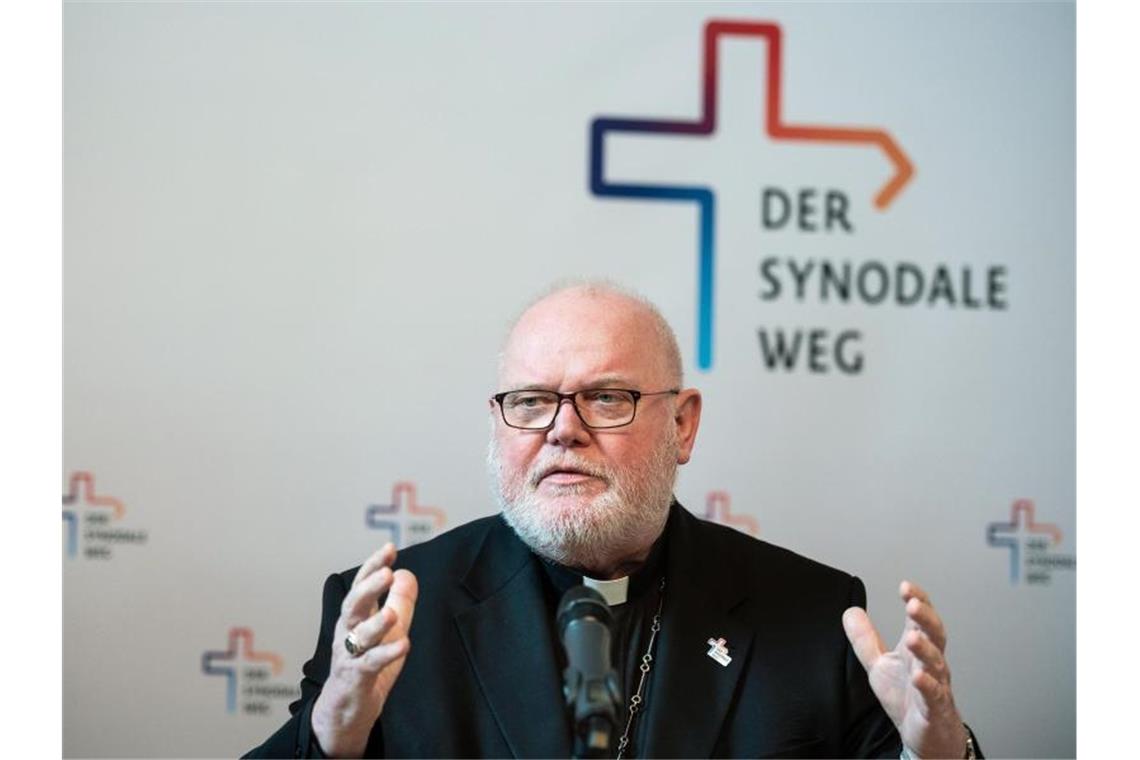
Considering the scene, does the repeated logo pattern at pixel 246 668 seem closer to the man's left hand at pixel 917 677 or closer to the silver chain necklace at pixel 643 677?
the silver chain necklace at pixel 643 677

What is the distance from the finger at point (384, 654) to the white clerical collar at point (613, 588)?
86cm

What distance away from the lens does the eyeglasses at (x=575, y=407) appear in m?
2.92

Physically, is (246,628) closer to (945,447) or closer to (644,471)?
(644,471)

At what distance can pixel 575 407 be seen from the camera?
2908 millimetres

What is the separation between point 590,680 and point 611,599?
125 centimetres

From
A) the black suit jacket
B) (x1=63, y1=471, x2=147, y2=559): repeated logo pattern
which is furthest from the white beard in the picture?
(x1=63, y1=471, x2=147, y2=559): repeated logo pattern

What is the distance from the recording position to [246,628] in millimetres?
3836

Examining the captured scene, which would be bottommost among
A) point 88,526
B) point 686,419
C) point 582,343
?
point 88,526

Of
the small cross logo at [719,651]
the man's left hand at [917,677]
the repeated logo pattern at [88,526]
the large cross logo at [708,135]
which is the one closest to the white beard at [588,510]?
the small cross logo at [719,651]

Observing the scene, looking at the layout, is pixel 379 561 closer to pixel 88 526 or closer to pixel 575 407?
pixel 575 407

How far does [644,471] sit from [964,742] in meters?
0.95

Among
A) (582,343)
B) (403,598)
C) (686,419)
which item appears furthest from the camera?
(686,419)

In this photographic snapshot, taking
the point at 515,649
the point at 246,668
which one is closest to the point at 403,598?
the point at 515,649

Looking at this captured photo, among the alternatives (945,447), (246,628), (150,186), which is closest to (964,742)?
(945,447)
